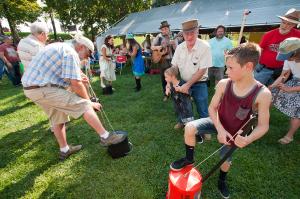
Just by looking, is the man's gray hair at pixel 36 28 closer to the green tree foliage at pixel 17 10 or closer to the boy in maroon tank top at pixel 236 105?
the boy in maroon tank top at pixel 236 105

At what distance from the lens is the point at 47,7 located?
2445 cm

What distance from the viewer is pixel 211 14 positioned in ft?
33.0

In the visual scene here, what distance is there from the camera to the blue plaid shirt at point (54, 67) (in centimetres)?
285

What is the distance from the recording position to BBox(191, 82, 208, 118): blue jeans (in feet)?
12.6

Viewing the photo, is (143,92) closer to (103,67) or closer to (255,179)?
(103,67)

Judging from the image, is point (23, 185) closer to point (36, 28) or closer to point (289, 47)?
point (36, 28)

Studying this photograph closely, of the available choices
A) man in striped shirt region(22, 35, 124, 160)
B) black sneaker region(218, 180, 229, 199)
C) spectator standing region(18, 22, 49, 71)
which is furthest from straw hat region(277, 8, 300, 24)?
spectator standing region(18, 22, 49, 71)

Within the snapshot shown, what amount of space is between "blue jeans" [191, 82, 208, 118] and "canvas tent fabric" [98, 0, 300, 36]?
190 inches

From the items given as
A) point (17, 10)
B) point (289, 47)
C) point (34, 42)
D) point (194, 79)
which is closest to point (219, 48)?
point (194, 79)

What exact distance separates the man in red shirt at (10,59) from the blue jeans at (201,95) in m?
7.96

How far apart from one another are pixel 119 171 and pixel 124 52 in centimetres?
961

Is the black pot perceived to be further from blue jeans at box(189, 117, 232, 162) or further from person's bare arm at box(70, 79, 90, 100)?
blue jeans at box(189, 117, 232, 162)

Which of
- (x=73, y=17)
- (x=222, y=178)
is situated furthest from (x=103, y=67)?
(x=73, y=17)

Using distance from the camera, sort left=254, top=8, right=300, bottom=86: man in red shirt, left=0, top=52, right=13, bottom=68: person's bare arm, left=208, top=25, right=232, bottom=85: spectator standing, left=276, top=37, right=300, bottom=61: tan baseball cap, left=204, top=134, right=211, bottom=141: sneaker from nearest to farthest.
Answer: left=276, top=37, right=300, bottom=61: tan baseball cap, left=254, top=8, right=300, bottom=86: man in red shirt, left=204, top=134, right=211, bottom=141: sneaker, left=208, top=25, right=232, bottom=85: spectator standing, left=0, top=52, right=13, bottom=68: person's bare arm
